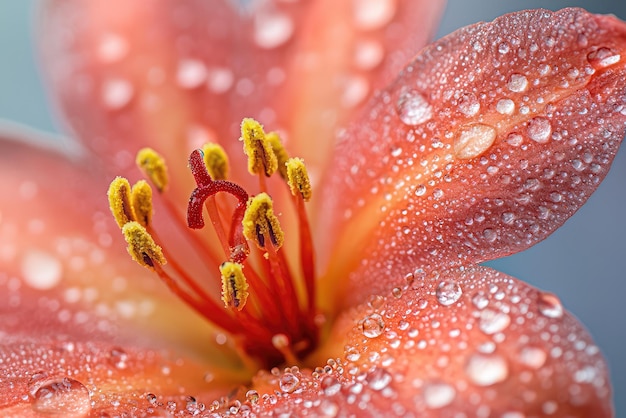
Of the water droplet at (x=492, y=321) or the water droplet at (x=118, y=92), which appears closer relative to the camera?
the water droplet at (x=492, y=321)

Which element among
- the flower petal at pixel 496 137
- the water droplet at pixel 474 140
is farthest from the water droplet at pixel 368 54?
the water droplet at pixel 474 140

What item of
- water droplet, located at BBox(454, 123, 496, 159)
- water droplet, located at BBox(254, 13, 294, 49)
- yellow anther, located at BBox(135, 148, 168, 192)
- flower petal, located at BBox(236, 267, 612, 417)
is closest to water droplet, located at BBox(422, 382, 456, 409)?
flower petal, located at BBox(236, 267, 612, 417)

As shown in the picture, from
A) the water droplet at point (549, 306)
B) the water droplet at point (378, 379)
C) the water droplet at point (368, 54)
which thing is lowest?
the water droplet at point (549, 306)

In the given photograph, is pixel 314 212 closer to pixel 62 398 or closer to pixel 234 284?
pixel 234 284

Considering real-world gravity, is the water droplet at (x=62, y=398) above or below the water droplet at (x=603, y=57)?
below

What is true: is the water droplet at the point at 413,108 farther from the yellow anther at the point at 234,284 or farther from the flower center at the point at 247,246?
the yellow anther at the point at 234,284

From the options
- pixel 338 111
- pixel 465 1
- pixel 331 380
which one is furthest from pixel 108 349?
pixel 465 1
